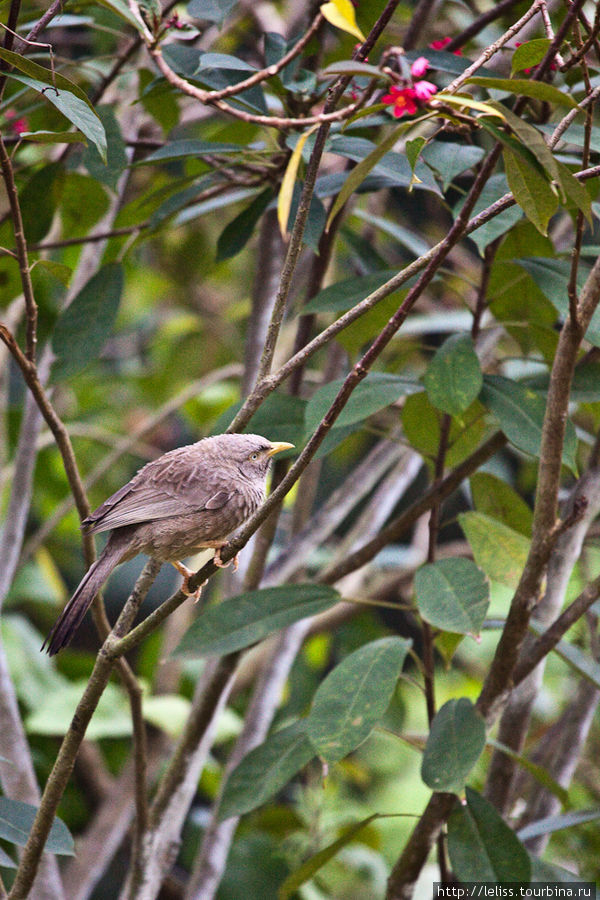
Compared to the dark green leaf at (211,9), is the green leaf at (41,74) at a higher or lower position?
lower

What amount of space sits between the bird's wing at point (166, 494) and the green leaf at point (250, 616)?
28 centimetres

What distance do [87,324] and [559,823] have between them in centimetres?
196

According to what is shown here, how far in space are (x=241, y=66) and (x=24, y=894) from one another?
1.91 m

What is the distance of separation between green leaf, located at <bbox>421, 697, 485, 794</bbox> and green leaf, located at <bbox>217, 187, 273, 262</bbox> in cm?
146

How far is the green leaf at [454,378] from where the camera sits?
7.08ft

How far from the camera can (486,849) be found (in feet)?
7.29

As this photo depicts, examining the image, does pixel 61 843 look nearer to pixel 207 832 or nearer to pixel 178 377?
pixel 207 832

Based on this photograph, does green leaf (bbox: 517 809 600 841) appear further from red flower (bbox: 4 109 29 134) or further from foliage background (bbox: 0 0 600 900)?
red flower (bbox: 4 109 29 134)

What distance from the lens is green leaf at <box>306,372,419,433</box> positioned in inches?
87.2

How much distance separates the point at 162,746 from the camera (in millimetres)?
4125

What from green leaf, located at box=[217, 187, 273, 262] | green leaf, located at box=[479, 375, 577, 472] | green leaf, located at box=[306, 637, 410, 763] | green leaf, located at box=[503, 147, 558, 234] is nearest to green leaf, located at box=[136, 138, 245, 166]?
green leaf, located at box=[217, 187, 273, 262]

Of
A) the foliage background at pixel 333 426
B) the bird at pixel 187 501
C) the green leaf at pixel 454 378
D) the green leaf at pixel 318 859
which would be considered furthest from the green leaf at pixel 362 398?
the green leaf at pixel 318 859

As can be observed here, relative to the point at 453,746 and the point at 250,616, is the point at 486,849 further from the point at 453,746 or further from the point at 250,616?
the point at 250,616

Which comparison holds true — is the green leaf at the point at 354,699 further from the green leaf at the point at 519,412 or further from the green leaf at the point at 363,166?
the green leaf at the point at 363,166
